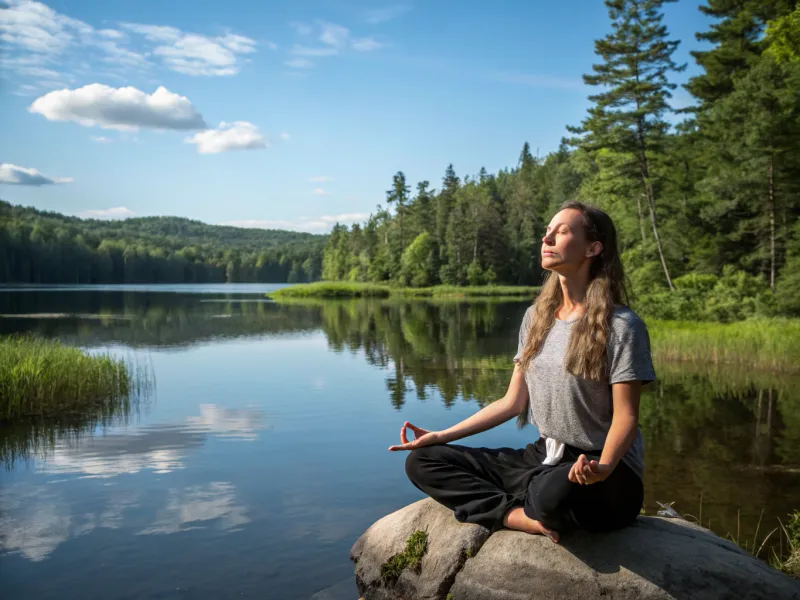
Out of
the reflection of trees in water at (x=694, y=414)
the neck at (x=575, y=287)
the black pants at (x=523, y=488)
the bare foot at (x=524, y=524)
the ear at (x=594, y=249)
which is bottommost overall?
the reflection of trees in water at (x=694, y=414)

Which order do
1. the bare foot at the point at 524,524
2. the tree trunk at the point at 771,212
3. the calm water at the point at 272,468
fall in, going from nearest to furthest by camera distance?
the bare foot at the point at 524,524 → the calm water at the point at 272,468 → the tree trunk at the point at 771,212

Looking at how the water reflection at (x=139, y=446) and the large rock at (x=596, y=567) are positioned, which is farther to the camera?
the water reflection at (x=139, y=446)

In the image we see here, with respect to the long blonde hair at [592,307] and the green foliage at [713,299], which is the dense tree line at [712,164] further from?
the long blonde hair at [592,307]

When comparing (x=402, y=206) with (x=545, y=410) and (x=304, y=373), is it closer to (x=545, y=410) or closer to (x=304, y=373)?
(x=304, y=373)

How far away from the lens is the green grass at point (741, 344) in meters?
17.1

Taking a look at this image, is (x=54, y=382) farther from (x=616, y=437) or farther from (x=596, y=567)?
(x=616, y=437)

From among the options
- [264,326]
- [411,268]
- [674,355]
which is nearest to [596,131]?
[674,355]

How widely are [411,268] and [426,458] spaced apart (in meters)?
74.1

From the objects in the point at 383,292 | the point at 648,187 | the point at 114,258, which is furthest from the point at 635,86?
the point at 114,258

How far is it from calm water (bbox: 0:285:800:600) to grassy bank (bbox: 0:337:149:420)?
68 cm

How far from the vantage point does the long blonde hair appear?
3316mm

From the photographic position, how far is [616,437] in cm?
318

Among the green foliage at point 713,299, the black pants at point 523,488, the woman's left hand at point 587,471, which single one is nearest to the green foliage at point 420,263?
the green foliage at point 713,299

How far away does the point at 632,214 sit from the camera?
3597 centimetres
